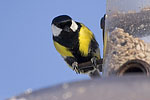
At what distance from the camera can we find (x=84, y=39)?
4105mm

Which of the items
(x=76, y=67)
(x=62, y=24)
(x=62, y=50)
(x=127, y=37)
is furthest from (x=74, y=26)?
(x=127, y=37)

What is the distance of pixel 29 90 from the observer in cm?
141

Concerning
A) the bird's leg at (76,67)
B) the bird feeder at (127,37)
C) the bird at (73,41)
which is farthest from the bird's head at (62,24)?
the bird feeder at (127,37)

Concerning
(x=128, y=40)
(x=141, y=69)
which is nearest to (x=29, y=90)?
(x=141, y=69)

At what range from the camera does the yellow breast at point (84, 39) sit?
410 cm

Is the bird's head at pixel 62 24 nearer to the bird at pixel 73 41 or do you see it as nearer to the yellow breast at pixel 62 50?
the bird at pixel 73 41

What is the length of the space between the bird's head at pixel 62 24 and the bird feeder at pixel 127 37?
1234 mm

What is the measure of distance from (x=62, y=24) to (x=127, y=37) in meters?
1.53

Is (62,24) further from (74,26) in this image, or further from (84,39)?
(84,39)

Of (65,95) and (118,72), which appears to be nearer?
(65,95)

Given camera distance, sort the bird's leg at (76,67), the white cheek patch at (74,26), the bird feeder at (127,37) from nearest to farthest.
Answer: the bird feeder at (127,37), the bird's leg at (76,67), the white cheek patch at (74,26)

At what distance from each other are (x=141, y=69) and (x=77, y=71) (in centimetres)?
167

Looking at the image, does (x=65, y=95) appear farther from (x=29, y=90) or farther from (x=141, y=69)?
(x=141, y=69)

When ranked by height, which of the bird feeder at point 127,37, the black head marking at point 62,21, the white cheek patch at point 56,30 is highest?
the bird feeder at point 127,37
